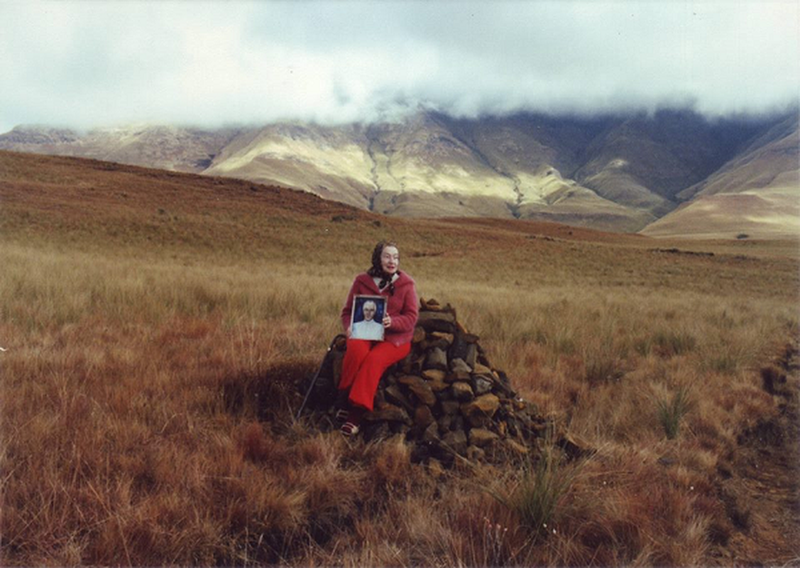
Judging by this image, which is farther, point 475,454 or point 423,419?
point 423,419

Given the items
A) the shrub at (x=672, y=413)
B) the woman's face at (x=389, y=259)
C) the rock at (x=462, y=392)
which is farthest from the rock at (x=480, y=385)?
the shrub at (x=672, y=413)

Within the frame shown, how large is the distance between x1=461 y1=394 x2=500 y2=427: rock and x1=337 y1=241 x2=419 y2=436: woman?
32.2 inches

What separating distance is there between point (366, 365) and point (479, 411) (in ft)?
3.73

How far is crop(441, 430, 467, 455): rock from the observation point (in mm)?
3777

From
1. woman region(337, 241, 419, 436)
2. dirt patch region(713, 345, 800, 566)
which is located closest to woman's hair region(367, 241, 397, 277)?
woman region(337, 241, 419, 436)

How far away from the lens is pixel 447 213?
195 meters

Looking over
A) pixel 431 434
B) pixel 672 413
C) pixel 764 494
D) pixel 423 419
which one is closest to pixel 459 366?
pixel 423 419

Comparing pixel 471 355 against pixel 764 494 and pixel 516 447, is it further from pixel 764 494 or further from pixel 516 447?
pixel 764 494

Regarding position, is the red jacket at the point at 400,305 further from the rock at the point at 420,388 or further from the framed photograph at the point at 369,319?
the rock at the point at 420,388

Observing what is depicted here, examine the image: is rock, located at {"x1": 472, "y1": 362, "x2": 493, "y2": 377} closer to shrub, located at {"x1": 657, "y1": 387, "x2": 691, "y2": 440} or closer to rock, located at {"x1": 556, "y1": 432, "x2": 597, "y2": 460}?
rock, located at {"x1": 556, "y1": 432, "x2": 597, "y2": 460}

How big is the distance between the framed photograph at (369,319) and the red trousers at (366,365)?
0.10 meters

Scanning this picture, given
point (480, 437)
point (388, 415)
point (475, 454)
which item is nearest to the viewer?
point (475, 454)

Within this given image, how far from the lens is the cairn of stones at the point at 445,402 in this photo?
12.8 feet

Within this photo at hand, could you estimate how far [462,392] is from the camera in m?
4.18
